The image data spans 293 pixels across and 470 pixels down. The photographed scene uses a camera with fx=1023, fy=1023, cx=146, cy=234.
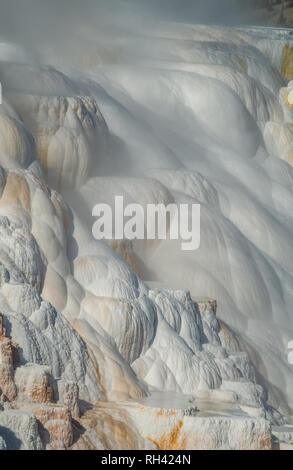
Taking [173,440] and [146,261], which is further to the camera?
[146,261]

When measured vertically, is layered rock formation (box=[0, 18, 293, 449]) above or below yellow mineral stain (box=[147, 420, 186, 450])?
above

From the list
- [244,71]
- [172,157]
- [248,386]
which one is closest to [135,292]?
[248,386]

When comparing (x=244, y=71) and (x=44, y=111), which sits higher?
(x=244, y=71)

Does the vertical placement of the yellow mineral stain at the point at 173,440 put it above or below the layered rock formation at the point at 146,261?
below

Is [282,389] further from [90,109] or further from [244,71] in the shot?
[244,71]

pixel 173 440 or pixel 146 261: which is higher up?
pixel 146 261
